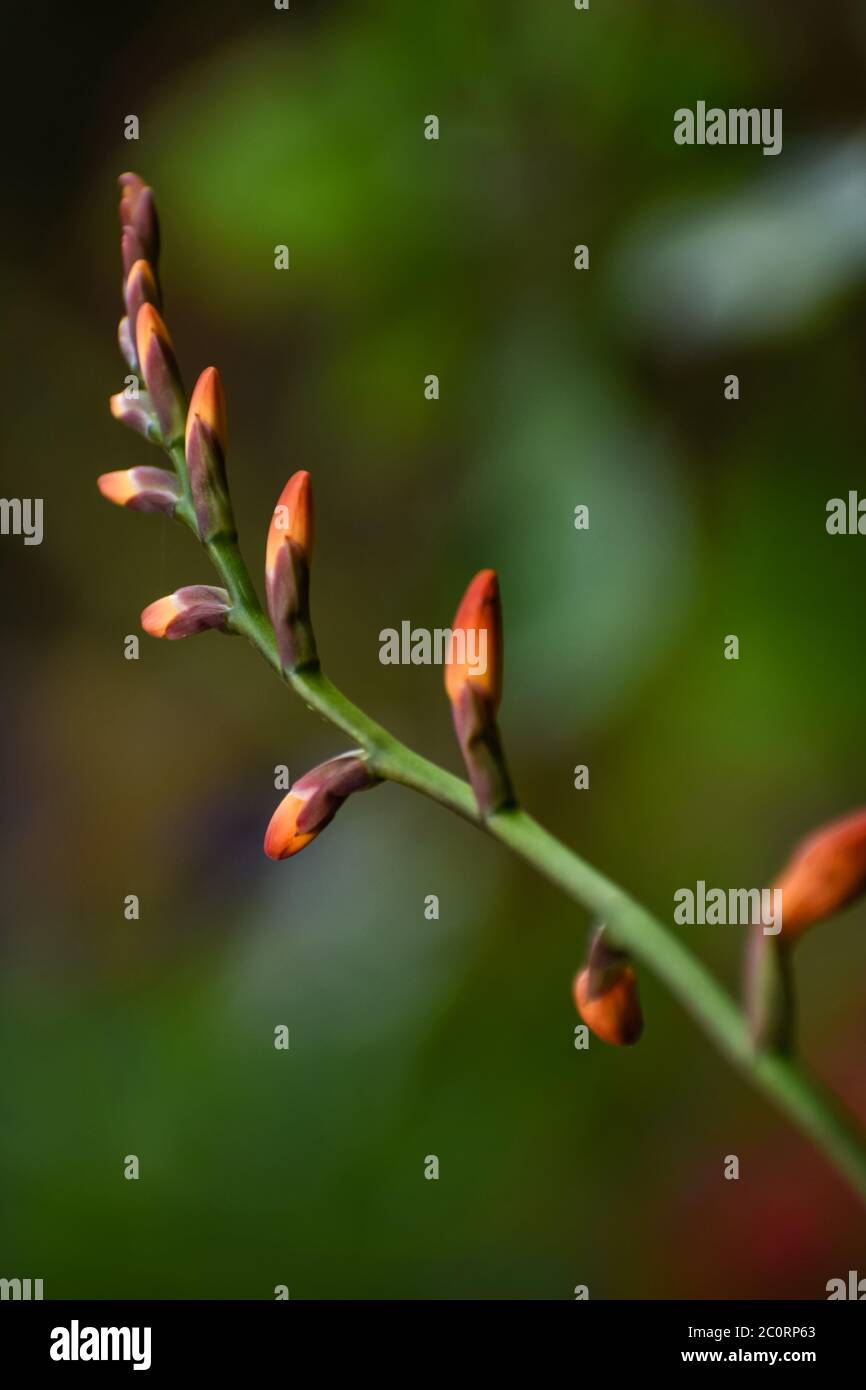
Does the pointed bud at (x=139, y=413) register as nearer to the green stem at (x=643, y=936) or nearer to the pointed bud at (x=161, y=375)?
the pointed bud at (x=161, y=375)

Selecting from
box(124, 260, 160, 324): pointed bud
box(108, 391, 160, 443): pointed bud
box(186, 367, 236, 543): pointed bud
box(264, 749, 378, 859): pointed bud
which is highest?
box(124, 260, 160, 324): pointed bud

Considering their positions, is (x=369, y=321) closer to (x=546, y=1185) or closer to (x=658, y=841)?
(x=658, y=841)

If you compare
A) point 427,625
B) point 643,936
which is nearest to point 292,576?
point 643,936

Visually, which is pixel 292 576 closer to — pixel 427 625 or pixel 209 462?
pixel 209 462

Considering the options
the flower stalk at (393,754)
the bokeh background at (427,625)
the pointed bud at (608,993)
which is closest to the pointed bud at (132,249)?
the flower stalk at (393,754)

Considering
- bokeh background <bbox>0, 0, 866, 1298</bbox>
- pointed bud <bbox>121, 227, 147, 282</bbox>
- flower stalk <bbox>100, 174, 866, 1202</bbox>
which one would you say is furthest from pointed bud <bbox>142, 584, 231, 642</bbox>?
bokeh background <bbox>0, 0, 866, 1298</bbox>

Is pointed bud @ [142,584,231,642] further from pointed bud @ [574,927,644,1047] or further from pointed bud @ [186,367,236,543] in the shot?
pointed bud @ [574,927,644,1047]
